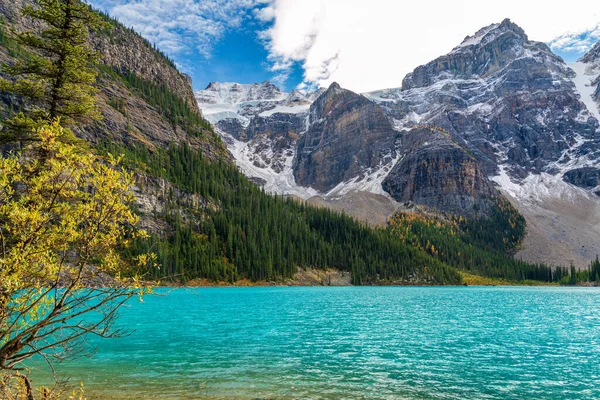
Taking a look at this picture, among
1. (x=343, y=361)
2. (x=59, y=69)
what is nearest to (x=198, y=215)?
(x=343, y=361)

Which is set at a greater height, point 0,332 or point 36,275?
point 36,275

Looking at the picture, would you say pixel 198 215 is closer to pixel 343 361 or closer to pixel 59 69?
pixel 343 361

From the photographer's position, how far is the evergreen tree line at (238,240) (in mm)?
134625

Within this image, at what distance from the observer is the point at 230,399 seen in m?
19.2

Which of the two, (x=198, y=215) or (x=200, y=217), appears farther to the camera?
(x=198, y=215)

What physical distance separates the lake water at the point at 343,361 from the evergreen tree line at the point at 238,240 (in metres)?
84.0

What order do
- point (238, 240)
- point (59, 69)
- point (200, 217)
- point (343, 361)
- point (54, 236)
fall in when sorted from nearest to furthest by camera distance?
point (54, 236)
point (59, 69)
point (343, 361)
point (238, 240)
point (200, 217)

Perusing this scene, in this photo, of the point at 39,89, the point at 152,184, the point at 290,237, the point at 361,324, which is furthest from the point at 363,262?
the point at 39,89

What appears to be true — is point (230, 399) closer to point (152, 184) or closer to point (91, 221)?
point (91, 221)

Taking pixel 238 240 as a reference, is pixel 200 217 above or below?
above

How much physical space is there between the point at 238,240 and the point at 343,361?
418 feet

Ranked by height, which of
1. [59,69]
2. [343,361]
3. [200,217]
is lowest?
[343,361]

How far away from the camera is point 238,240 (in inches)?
5989

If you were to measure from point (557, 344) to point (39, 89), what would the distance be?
43727mm
